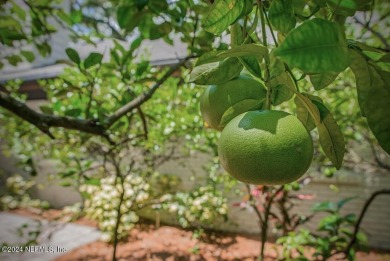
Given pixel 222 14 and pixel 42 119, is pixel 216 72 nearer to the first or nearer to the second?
pixel 222 14

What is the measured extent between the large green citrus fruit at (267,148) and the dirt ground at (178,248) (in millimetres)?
4141

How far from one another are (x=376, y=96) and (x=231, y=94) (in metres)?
0.35

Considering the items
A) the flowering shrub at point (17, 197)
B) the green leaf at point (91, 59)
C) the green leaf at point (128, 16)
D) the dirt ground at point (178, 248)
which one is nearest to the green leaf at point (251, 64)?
the green leaf at point (128, 16)

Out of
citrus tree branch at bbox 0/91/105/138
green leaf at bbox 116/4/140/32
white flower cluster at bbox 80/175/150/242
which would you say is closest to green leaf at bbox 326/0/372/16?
green leaf at bbox 116/4/140/32

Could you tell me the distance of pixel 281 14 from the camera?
67 cm

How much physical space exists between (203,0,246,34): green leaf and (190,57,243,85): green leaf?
94 mm

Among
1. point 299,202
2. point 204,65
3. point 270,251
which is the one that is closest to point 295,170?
point 204,65

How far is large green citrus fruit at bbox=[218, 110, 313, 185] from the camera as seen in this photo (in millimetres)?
646

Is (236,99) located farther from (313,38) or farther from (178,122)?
(178,122)

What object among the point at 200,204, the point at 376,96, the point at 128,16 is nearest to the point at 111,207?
the point at 200,204

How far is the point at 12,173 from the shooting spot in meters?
8.83

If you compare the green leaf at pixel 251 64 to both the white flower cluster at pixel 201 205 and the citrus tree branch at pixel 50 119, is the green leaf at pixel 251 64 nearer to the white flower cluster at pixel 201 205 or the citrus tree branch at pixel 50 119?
the citrus tree branch at pixel 50 119

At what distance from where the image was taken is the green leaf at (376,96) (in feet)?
1.83

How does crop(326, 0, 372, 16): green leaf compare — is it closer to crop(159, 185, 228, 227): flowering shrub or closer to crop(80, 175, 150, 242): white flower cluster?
crop(159, 185, 228, 227): flowering shrub
